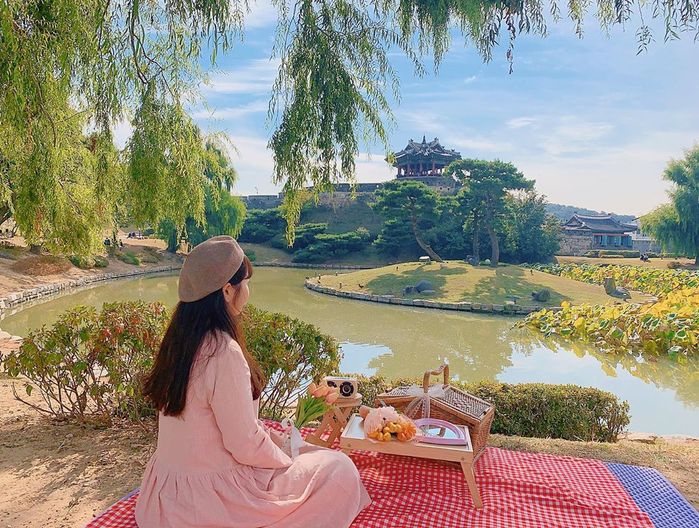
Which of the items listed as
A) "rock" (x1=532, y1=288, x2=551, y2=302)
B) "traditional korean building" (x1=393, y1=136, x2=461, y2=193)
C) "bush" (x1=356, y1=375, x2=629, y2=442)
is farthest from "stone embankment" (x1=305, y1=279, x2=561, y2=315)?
"traditional korean building" (x1=393, y1=136, x2=461, y2=193)

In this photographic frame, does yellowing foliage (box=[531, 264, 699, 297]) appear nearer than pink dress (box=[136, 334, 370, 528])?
No

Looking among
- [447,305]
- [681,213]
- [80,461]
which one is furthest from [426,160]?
[80,461]

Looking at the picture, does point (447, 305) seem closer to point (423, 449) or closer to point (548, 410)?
point (548, 410)

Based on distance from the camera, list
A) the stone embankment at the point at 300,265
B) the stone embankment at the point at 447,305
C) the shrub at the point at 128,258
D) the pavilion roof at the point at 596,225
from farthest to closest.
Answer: the pavilion roof at the point at 596,225, the stone embankment at the point at 300,265, the shrub at the point at 128,258, the stone embankment at the point at 447,305

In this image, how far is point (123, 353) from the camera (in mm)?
3154

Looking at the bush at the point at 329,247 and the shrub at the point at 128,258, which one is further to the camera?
the bush at the point at 329,247

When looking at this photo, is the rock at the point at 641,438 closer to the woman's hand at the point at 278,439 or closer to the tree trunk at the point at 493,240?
the woman's hand at the point at 278,439

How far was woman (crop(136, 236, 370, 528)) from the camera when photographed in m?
1.62

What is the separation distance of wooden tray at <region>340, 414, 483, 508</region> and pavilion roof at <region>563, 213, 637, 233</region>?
31.5 meters

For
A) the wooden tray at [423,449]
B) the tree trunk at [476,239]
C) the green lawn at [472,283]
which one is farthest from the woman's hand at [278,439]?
the tree trunk at [476,239]

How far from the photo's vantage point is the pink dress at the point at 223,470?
161 centimetres

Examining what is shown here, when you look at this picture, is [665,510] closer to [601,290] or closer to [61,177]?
[61,177]

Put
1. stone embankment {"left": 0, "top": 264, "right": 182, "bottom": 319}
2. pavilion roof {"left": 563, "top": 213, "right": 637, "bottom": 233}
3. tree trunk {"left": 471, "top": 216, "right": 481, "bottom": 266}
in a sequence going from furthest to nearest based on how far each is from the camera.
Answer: pavilion roof {"left": 563, "top": 213, "right": 637, "bottom": 233} < tree trunk {"left": 471, "top": 216, "right": 481, "bottom": 266} < stone embankment {"left": 0, "top": 264, "right": 182, "bottom": 319}

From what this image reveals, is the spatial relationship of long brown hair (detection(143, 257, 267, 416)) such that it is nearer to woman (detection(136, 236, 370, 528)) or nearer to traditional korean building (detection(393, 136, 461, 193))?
woman (detection(136, 236, 370, 528))
